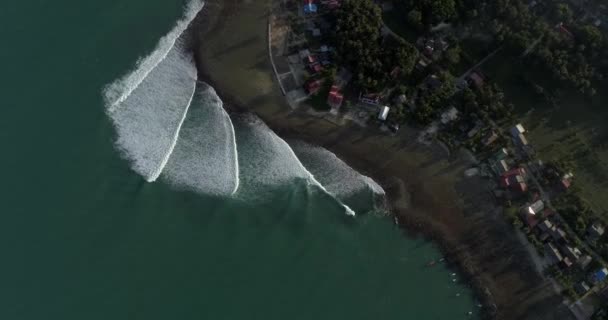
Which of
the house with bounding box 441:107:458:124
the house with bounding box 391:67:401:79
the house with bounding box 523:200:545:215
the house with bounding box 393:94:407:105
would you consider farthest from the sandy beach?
the house with bounding box 391:67:401:79

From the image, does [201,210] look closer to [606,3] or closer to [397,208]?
[397,208]

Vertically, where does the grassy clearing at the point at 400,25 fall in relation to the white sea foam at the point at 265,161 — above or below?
above

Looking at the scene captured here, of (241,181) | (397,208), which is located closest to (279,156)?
(241,181)

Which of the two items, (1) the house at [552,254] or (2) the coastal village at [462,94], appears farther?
(2) the coastal village at [462,94]

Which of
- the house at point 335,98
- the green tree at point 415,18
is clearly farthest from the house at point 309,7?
the green tree at point 415,18

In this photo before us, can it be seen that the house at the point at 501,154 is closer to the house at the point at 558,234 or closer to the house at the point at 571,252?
the house at the point at 558,234

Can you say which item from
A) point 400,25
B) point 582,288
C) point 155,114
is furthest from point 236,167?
point 582,288
